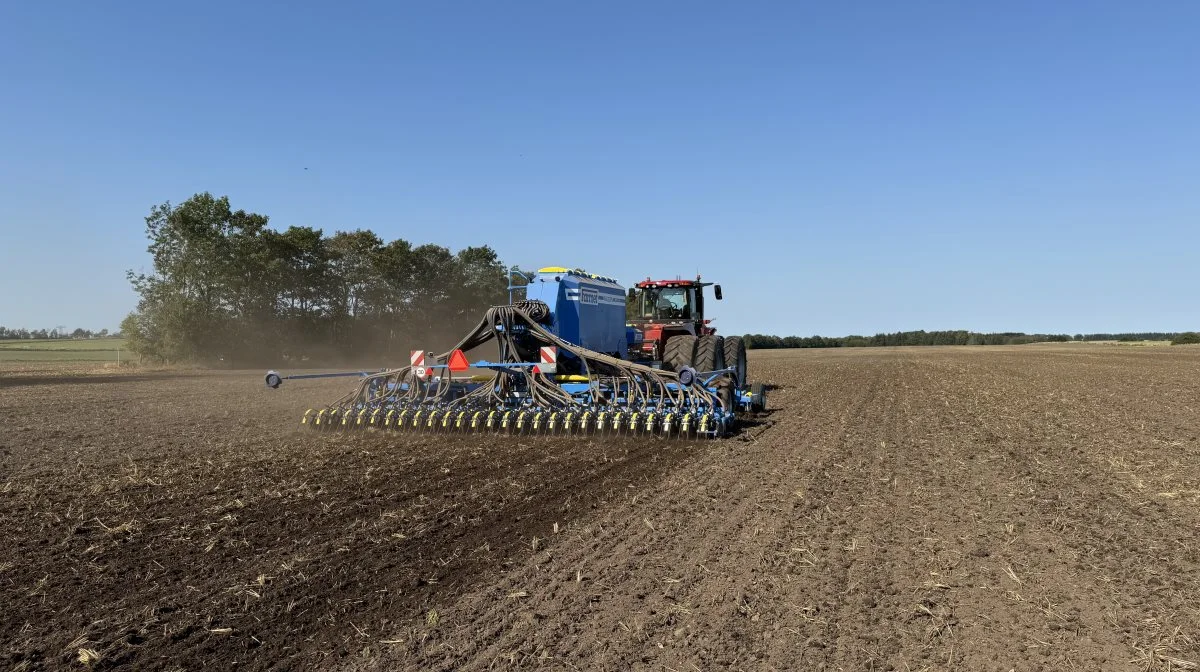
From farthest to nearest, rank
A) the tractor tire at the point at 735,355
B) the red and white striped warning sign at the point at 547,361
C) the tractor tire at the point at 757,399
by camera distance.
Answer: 1. the tractor tire at the point at 735,355
2. the tractor tire at the point at 757,399
3. the red and white striped warning sign at the point at 547,361

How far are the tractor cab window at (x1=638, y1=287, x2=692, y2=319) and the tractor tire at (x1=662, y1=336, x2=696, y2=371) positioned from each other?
2.53 metres

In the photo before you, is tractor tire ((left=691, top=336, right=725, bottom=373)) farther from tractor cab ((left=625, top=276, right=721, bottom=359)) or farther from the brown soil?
the brown soil

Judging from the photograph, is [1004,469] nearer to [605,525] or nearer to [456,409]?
[605,525]

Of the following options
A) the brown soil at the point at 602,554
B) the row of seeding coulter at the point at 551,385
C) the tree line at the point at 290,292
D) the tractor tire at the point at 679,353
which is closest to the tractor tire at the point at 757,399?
the row of seeding coulter at the point at 551,385

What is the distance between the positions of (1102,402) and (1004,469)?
10488 millimetres

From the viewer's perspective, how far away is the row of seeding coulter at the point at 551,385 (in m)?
11.0

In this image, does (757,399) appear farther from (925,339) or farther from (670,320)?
(925,339)

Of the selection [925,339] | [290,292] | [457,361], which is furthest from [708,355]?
[925,339]

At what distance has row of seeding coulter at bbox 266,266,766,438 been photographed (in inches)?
435

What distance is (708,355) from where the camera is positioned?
13.7 m

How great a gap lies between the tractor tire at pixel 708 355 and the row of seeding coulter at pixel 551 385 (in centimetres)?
2

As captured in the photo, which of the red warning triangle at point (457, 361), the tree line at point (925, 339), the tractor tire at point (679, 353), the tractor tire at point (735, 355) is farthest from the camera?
the tree line at point (925, 339)

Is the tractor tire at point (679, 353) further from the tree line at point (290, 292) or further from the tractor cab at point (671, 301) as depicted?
the tree line at point (290, 292)

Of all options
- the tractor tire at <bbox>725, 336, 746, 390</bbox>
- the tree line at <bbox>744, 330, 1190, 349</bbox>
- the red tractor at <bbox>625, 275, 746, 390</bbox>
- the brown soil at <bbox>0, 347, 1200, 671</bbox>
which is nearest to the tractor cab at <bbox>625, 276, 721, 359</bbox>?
the red tractor at <bbox>625, 275, 746, 390</bbox>
